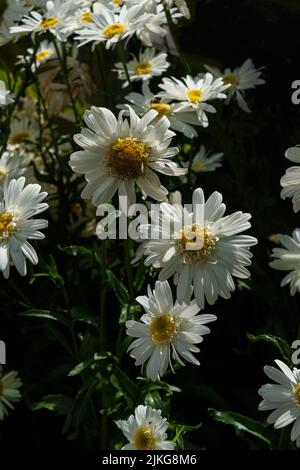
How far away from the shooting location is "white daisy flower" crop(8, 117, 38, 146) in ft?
6.64

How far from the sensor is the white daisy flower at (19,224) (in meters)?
1.18

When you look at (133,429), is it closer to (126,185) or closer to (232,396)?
(126,185)

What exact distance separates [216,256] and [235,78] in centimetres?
77

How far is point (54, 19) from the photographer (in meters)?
1.57

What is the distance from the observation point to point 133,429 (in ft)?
3.91

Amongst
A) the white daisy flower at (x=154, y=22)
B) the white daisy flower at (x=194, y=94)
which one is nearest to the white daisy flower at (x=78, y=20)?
the white daisy flower at (x=154, y=22)

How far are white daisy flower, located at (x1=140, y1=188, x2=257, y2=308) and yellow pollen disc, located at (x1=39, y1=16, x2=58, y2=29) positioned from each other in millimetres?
623

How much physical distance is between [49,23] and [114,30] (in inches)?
7.7

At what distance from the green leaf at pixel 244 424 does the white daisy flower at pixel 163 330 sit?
13 centimetres

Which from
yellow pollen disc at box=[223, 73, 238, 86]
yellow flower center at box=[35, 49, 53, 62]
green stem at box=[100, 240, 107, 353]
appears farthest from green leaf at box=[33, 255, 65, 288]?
yellow flower center at box=[35, 49, 53, 62]

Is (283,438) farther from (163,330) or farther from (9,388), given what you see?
(9,388)

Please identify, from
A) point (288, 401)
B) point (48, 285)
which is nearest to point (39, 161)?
point (48, 285)

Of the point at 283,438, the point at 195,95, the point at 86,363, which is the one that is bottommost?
the point at 283,438

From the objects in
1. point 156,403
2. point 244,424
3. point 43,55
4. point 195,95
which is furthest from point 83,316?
point 43,55
